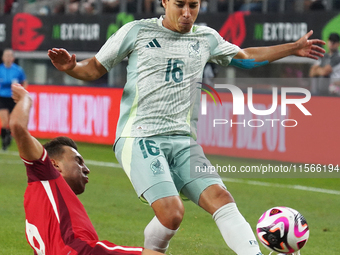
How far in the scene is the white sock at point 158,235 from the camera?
14.2 ft

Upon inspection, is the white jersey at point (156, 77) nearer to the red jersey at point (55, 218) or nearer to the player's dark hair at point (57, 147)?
the player's dark hair at point (57, 147)

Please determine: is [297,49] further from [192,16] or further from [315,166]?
[315,166]

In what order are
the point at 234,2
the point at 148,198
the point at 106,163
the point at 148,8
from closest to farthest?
the point at 148,198 → the point at 106,163 → the point at 234,2 → the point at 148,8

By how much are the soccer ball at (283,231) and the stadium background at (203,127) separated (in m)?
1.59

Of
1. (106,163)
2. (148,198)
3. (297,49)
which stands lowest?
(106,163)

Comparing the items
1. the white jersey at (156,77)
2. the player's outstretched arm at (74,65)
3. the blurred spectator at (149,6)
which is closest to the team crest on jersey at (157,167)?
the white jersey at (156,77)

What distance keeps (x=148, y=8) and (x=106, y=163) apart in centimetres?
423

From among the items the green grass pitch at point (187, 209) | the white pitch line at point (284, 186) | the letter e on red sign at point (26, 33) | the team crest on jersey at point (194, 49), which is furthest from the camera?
Result: the letter e on red sign at point (26, 33)

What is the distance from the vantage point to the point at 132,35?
4.49 meters

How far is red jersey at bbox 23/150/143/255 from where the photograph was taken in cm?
376

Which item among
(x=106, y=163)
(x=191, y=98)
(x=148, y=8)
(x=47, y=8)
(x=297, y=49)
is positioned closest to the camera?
(x=191, y=98)

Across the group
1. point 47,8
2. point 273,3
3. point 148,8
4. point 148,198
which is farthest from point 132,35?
point 47,8

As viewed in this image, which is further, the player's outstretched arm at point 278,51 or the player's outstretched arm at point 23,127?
the player's outstretched arm at point 278,51

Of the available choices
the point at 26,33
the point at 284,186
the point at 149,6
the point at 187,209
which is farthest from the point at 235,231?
the point at 26,33
